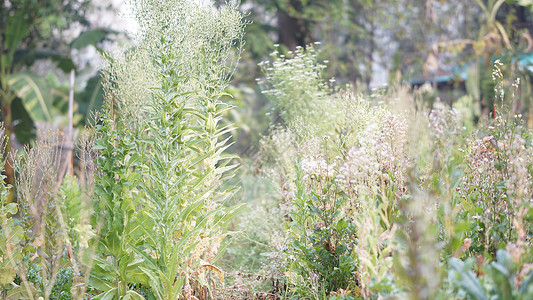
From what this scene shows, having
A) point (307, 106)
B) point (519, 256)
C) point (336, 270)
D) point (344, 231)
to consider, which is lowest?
point (336, 270)

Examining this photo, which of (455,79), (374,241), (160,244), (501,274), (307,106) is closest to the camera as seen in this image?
(501,274)

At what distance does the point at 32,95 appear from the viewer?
7.30 m

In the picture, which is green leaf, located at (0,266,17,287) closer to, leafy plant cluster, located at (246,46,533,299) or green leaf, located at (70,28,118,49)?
leafy plant cluster, located at (246,46,533,299)

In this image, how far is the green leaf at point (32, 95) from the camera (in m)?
7.21

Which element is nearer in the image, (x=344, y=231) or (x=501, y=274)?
(x=501, y=274)

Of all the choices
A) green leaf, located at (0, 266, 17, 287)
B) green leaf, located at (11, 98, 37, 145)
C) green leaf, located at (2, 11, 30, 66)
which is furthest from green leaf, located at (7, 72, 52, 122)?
green leaf, located at (0, 266, 17, 287)

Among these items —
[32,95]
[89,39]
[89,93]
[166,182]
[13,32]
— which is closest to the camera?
[166,182]

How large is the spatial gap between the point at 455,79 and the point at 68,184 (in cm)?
938

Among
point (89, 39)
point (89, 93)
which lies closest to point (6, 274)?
point (89, 93)

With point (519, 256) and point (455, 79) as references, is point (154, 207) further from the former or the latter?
point (455, 79)

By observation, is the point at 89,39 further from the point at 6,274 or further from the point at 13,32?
the point at 6,274

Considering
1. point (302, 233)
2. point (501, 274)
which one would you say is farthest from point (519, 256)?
point (302, 233)

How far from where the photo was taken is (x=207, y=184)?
2.74 metres

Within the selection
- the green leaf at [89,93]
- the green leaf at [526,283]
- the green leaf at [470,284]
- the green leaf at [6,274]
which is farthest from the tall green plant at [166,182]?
the green leaf at [89,93]
